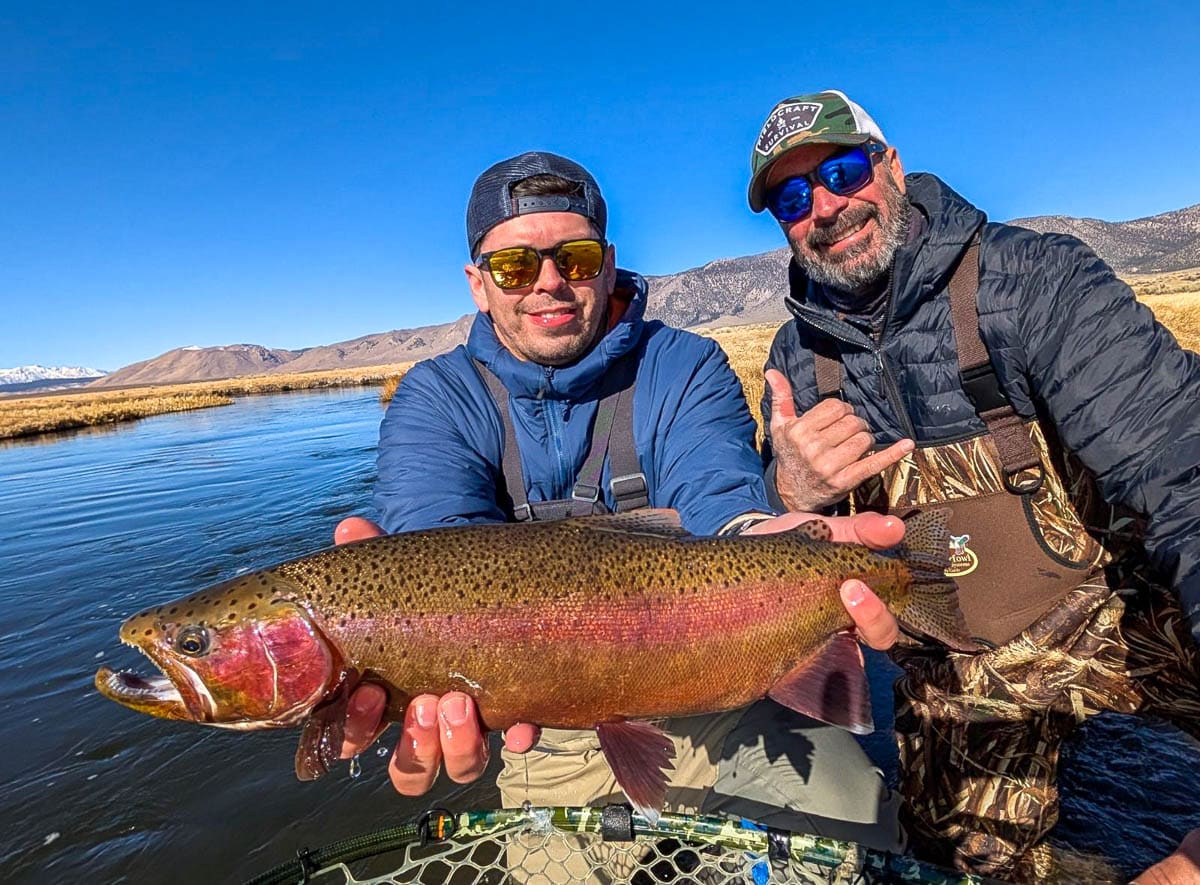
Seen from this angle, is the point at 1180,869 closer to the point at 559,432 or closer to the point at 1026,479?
the point at 1026,479

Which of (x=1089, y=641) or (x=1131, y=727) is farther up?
(x=1089, y=641)

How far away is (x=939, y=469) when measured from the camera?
3373mm

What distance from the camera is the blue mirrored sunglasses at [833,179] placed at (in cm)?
343

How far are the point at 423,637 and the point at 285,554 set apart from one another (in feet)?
28.4

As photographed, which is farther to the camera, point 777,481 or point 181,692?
point 777,481

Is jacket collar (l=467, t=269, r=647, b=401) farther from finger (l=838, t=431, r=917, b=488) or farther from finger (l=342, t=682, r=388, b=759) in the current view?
finger (l=342, t=682, r=388, b=759)

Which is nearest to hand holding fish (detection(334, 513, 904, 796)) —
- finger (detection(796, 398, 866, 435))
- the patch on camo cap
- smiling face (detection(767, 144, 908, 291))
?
finger (detection(796, 398, 866, 435))

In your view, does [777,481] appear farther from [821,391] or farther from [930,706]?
[930,706]

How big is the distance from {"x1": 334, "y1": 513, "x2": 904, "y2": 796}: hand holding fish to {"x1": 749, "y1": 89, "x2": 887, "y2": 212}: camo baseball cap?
2.09 meters

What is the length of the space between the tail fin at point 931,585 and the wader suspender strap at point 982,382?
2.57 ft

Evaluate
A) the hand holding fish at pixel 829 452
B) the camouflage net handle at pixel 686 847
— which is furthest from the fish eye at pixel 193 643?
the hand holding fish at pixel 829 452

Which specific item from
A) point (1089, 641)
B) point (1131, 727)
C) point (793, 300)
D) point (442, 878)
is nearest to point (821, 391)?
point (793, 300)

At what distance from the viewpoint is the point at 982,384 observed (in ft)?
10.1

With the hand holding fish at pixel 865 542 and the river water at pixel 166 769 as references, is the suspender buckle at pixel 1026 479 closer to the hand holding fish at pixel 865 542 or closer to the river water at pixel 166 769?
the hand holding fish at pixel 865 542
